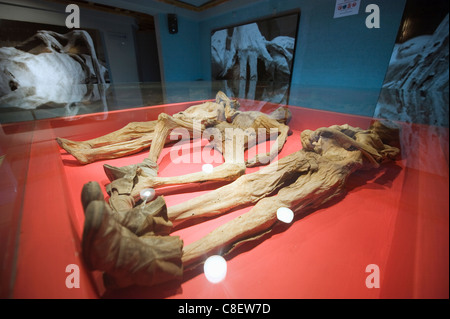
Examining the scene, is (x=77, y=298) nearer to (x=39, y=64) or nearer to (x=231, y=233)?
(x=231, y=233)

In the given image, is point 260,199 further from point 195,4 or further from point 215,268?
point 195,4

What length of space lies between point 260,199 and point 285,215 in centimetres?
23

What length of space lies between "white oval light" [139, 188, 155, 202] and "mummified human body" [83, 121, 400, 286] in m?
0.29

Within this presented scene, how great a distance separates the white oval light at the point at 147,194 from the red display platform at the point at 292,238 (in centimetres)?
14

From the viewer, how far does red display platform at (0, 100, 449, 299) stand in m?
0.67

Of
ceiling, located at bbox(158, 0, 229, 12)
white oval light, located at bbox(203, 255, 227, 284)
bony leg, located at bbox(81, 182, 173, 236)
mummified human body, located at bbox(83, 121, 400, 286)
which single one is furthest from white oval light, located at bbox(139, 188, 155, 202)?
ceiling, located at bbox(158, 0, 229, 12)

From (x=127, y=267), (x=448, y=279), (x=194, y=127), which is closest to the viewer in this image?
(x=448, y=279)

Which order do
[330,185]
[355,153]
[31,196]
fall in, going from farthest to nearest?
[355,153], [330,185], [31,196]

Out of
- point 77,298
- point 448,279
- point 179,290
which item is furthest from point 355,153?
point 77,298

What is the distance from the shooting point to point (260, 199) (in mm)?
1510

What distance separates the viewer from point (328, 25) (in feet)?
11.8

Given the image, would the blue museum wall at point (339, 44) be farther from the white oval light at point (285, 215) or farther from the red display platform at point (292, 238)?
the white oval light at point (285, 215)

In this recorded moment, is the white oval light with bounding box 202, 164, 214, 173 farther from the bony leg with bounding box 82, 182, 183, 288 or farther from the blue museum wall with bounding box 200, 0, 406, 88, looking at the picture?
the blue museum wall with bounding box 200, 0, 406, 88

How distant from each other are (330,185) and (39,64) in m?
5.94
